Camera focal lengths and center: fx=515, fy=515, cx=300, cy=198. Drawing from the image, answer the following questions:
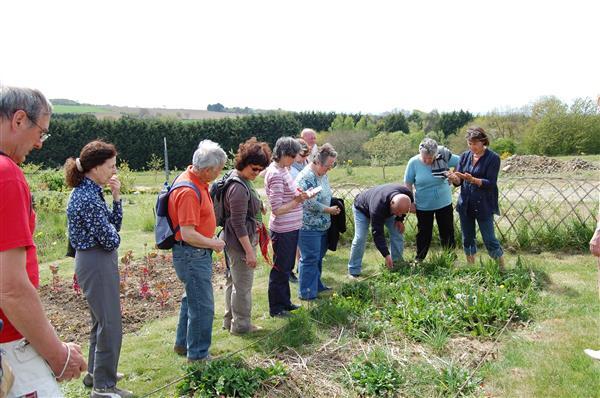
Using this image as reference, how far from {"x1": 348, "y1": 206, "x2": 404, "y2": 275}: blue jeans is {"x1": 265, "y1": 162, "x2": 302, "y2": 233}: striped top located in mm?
1290

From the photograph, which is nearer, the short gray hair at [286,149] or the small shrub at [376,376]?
the small shrub at [376,376]

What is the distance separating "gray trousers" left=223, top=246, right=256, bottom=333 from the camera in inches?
177

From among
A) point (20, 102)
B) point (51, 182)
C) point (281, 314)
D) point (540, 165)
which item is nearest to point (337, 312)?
point (281, 314)

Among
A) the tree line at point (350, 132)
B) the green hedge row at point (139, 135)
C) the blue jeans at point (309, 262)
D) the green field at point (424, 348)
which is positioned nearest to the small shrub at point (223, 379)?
the green field at point (424, 348)

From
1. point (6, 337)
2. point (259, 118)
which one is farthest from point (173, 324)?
point (259, 118)

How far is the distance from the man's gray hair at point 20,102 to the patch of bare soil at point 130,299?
133 inches

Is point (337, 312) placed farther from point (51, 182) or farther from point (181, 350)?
point (51, 182)

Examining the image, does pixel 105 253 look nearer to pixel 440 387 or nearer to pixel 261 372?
pixel 261 372

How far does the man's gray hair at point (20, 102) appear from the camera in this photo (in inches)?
71.6

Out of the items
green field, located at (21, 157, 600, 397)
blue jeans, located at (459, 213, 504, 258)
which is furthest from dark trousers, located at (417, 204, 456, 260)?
green field, located at (21, 157, 600, 397)

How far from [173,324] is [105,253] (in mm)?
1793

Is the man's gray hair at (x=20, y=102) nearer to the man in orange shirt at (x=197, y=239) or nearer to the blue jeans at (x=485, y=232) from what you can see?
the man in orange shirt at (x=197, y=239)

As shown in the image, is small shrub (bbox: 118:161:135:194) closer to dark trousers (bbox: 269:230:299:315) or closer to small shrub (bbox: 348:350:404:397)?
dark trousers (bbox: 269:230:299:315)

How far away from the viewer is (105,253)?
3.38m
